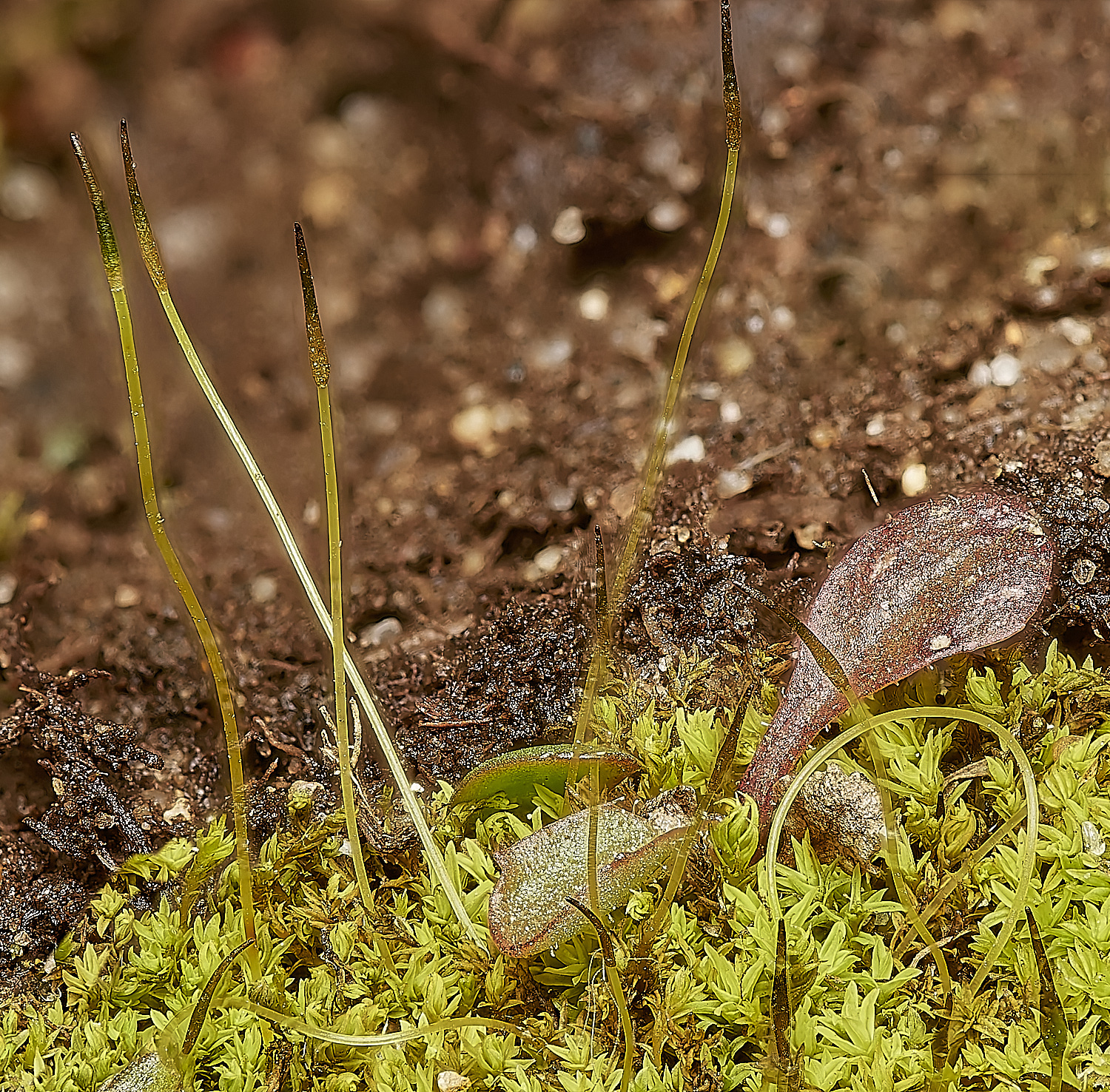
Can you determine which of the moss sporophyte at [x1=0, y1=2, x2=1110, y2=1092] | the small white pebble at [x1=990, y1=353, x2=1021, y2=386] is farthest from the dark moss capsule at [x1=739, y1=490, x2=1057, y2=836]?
the small white pebble at [x1=990, y1=353, x2=1021, y2=386]

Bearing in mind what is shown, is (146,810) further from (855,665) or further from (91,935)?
(855,665)

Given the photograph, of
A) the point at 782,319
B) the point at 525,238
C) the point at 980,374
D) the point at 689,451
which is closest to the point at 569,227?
the point at 525,238

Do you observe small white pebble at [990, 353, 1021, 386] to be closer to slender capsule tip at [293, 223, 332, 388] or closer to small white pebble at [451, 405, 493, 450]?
small white pebble at [451, 405, 493, 450]

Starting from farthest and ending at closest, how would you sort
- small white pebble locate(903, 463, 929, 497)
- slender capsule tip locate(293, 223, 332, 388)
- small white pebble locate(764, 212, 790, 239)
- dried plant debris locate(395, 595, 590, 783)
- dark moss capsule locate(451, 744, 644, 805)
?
small white pebble locate(764, 212, 790, 239) < small white pebble locate(903, 463, 929, 497) < dried plant debris locate(395, 595, 590, 783) < dark moss capsule locate(451, 744, 644, 805) < slender capsule tip locate(293, 223, 332, 388)

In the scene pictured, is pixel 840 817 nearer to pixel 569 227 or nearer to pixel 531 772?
pixel 531 772

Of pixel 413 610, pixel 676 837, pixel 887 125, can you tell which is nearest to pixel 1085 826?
pixel 676 837
